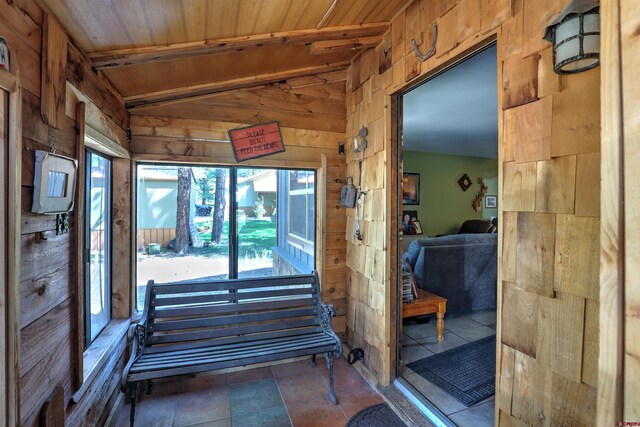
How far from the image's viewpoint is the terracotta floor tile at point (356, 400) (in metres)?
2.06

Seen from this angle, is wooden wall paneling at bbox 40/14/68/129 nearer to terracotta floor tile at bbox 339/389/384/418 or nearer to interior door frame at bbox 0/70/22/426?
interior door frame at bbox 0/70/22/426

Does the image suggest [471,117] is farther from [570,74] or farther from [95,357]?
[95,357]

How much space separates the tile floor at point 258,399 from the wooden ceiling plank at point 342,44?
2.44m

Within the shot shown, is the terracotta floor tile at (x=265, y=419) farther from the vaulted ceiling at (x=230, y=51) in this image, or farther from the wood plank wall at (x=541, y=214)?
the vaulted ceiling at (x=230, y=51)

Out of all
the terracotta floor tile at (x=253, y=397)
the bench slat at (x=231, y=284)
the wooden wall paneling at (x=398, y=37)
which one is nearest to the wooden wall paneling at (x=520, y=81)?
the wooden wall paneling at (x=398, y=37)

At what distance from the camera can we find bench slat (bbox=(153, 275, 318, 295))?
232cm

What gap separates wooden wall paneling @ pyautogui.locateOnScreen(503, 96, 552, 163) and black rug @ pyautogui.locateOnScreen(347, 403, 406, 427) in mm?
1696

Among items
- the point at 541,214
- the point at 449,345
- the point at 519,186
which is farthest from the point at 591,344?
the point at 449,345

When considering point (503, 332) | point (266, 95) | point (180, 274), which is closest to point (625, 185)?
point (503, 332)

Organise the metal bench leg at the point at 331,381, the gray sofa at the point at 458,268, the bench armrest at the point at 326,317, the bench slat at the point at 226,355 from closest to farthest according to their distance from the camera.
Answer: the bench slat at the point at 226,355 < the metal bench leg at the point at 331,381 < the bench armrest at the point at 326,317 < the gray sofa at the point at 458,268

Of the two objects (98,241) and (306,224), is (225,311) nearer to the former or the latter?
(98,241)

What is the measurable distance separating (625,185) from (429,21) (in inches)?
61.4

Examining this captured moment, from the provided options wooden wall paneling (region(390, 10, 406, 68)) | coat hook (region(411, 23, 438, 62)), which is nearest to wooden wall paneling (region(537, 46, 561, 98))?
coat hook (region(411, 23, 438, 62))

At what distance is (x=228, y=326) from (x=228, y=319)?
0.21 metres
